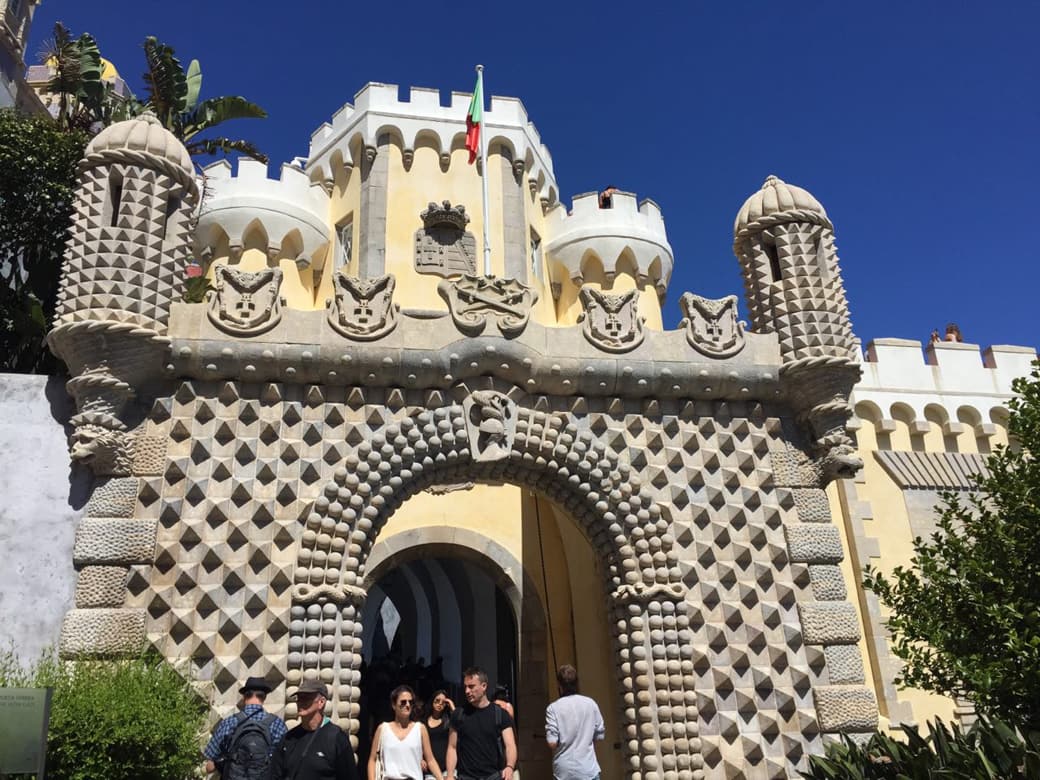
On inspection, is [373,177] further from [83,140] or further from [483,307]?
[483,307]

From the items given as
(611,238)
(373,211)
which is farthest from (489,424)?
(611,238)

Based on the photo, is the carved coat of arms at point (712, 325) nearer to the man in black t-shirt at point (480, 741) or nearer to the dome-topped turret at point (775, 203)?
the dome-topped turret at point (775, 203)

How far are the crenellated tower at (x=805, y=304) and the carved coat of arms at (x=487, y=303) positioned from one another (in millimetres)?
3267

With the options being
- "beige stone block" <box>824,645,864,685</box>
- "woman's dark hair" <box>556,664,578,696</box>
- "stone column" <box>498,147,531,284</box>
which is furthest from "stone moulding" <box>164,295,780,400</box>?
"stone column" <box>498,147,531,284</box>

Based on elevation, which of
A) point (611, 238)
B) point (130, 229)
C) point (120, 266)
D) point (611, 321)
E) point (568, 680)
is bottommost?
point (568, 680)

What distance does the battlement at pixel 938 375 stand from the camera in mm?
18234

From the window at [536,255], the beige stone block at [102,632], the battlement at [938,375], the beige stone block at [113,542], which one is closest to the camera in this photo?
the beige stone block at [102,632]

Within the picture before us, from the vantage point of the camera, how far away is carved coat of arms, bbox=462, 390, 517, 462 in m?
9.62

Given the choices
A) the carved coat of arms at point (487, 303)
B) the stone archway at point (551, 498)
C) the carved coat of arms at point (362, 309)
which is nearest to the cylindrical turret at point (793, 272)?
the stone archway at point (551, 498)

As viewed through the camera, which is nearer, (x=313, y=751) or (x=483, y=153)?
(x=313, y=751)

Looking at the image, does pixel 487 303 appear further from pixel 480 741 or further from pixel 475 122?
pixel 475 122

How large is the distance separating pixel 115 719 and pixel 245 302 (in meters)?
4.50

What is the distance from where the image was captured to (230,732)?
6.66 meters

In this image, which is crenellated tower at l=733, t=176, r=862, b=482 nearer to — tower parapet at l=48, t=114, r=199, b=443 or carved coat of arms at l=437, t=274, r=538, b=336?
carved coat of arms at l=437, t=274, r=538, b=336
